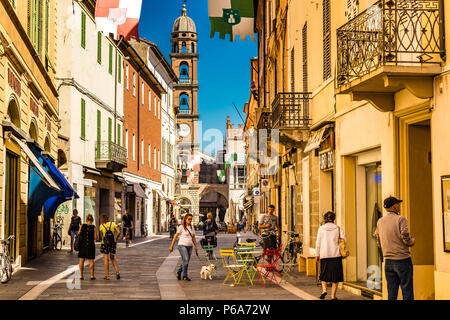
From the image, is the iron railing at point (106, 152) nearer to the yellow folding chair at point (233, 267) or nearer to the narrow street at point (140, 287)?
the narrow street at point (140, 287)

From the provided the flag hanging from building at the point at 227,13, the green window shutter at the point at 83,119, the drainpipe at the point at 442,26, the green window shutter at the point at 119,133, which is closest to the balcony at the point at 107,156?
the green window shutter at the point at 83,119

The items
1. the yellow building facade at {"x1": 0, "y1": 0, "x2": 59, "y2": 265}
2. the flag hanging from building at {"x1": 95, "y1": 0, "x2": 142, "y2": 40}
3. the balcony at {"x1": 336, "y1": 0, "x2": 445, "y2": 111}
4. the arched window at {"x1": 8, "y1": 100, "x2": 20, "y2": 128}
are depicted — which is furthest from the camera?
the flag hanging from building at {"x1": 95, "y1": 0, "x2": 142, "y2": 40}

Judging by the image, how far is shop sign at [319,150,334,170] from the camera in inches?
616

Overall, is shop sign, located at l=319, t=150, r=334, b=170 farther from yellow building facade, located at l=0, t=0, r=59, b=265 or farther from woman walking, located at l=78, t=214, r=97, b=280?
yellow building facade, located at l=0, t=0, r=59, b=265

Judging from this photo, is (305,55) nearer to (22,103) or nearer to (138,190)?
(22,103)

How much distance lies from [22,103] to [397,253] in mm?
12118

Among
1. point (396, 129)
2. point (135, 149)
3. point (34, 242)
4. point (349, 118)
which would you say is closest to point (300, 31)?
point (349, 118)

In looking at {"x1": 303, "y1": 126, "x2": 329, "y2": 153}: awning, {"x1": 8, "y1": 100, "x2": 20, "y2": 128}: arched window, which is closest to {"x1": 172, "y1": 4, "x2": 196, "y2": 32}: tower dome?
{"x1": 8, "y1": 100, "x2": 20, "y2": 128}: arched window

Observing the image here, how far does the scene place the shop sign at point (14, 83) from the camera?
16.7m

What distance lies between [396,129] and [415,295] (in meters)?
2.68

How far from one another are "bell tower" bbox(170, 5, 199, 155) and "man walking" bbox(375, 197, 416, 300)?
3263 inches

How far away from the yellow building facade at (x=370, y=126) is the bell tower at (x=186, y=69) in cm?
7391

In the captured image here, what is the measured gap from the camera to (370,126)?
1270 cm

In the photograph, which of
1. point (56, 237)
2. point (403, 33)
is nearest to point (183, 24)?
point (56, 237)
